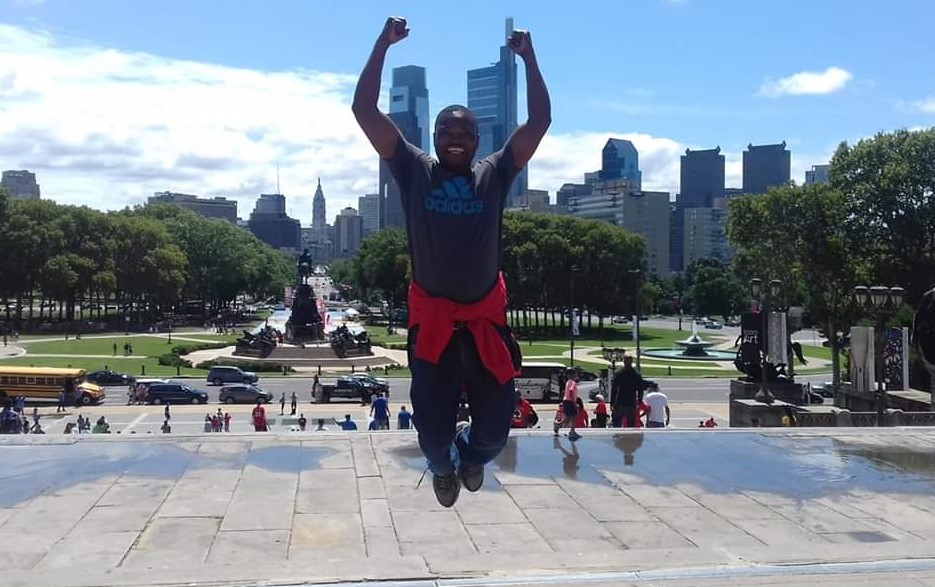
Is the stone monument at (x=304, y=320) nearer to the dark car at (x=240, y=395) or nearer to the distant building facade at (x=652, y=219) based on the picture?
the dark car at (x=240, y=395)

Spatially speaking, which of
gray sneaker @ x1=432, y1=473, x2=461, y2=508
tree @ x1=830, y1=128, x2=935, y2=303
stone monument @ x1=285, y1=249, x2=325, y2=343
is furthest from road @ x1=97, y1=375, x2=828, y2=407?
gray sneaker @ x1=432, y1=473, x2=461, y2=508

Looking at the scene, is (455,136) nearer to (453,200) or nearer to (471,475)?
(453,200)

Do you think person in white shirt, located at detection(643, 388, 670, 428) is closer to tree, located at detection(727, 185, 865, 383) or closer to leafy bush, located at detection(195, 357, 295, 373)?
tree, located at detection(727, 185, 865, 383)

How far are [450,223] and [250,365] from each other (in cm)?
4575

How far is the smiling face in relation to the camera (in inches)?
188

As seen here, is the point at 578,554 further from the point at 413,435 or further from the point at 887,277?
the point at 887,277

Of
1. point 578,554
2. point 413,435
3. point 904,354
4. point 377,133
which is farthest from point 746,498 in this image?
point 904,354

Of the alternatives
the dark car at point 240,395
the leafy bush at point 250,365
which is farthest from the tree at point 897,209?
the leafy bush at point 250,365

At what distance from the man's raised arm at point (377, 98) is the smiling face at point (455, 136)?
249 millimetres

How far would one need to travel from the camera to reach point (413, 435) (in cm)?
1361

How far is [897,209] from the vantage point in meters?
41.6

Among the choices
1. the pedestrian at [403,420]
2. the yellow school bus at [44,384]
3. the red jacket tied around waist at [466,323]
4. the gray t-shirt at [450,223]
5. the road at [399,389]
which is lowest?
the road at [399,389]

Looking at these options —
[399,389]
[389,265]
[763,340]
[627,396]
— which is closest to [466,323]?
[627,396]

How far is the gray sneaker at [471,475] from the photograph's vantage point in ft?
16.6
